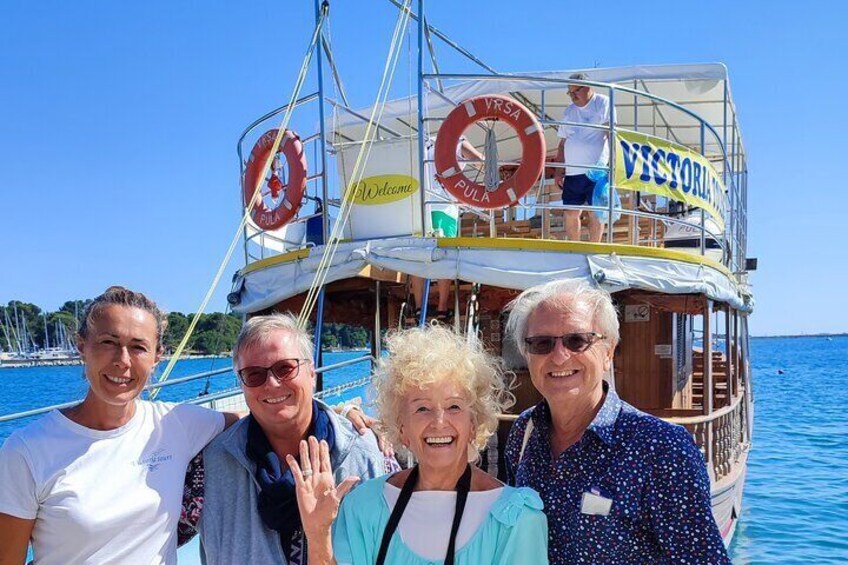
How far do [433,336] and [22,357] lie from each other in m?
→ 106

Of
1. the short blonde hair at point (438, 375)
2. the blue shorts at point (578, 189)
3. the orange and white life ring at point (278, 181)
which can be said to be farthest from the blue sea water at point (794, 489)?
the blue shorts at point (578, 189)

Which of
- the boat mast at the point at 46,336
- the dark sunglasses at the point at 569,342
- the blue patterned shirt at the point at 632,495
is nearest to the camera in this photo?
the blue patterned shirt at the point at 632,495

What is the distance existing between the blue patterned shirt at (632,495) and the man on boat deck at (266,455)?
760 millimetres

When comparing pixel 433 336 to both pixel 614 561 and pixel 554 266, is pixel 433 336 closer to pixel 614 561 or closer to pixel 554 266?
pixel 614 561

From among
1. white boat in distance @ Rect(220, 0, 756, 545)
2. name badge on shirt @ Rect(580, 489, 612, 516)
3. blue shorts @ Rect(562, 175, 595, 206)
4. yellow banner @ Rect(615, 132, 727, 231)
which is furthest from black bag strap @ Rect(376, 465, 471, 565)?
blue shorts @ Rect(562, 175, 595, 206)

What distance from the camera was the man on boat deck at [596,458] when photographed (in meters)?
1.86

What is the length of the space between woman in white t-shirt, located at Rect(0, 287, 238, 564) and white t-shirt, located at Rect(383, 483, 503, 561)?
0.80 meters

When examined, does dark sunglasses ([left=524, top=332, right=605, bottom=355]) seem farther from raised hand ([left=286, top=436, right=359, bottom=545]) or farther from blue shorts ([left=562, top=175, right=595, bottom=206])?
blue shorts ([left=562, top=175, right=595, bottom=206])

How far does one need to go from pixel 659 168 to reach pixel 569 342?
5164mm

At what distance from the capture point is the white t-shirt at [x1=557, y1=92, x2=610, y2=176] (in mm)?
6793

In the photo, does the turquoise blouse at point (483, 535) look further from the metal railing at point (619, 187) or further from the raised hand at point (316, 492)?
the metal railing at point (619, 187)

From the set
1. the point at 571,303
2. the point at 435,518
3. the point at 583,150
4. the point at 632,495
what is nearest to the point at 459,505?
the point at 435,518

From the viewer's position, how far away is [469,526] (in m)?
1.91

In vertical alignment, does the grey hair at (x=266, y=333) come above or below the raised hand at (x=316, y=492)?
above
